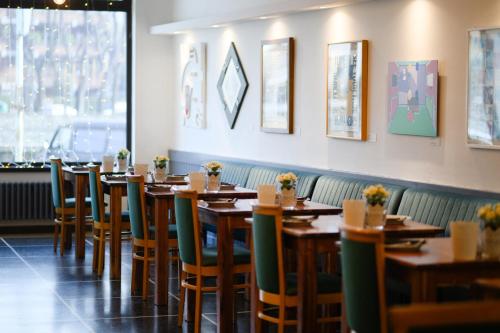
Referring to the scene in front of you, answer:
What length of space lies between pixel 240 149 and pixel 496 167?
4886 mm

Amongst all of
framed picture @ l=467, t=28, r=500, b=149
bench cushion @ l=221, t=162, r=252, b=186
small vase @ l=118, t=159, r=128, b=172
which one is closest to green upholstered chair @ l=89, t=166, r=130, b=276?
small vase @ l=118, t=159, r=128, b=172

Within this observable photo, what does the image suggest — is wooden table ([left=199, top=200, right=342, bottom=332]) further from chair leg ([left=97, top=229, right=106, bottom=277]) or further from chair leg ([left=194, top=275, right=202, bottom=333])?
chair leg ([left=97, top=229, right=106, bottom=277])

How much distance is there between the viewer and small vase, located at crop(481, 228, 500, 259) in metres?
5.25

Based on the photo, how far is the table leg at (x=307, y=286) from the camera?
19.6 feet

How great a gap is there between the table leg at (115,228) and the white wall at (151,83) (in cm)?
421

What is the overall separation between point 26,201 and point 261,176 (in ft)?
13.4

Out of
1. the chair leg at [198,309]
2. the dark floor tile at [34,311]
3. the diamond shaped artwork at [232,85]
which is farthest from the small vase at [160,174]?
the chair leg at [198,309]

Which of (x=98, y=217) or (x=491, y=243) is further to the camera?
(x=98, y=217)

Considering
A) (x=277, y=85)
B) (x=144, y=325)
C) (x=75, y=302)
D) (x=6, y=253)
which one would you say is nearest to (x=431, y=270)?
(x=144, y=325)

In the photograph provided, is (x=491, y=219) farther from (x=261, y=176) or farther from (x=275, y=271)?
(x=261, y=176)

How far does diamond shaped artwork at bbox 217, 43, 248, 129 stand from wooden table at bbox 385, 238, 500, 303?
21.1 feet

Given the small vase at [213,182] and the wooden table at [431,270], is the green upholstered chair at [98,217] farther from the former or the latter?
the wooden table at [431,270]

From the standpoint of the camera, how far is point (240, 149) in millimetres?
11758

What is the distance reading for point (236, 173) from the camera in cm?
1137
